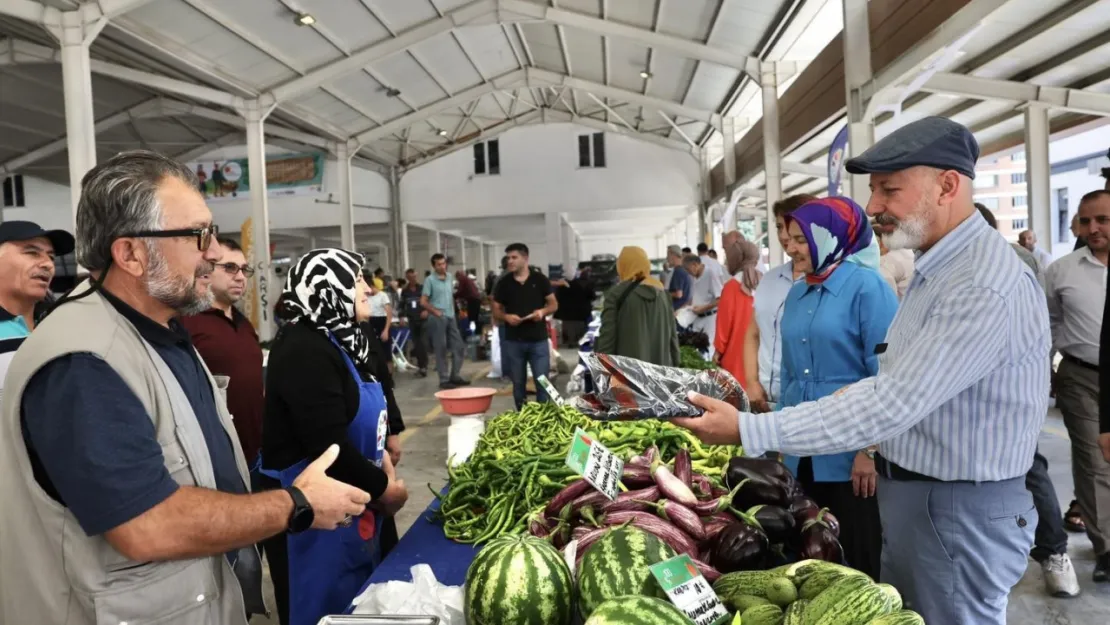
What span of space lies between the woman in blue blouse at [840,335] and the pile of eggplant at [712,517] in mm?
599

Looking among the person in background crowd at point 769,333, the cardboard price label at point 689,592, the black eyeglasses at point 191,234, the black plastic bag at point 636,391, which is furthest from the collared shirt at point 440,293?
the cardboard price label at point 689,592

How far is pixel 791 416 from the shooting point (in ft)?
5.49

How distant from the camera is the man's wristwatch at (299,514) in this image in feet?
5.00

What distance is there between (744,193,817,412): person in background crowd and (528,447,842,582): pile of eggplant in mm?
1217

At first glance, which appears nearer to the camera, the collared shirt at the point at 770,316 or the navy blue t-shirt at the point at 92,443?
the navy blue t-shirt at the point at 92,443

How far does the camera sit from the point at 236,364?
3303 mm

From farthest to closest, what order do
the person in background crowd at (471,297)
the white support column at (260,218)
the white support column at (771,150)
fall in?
the white support column at (260,218) < the person in background crowd at (471,297) < the white support column at (771,150)

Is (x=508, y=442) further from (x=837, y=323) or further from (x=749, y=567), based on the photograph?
(x=749, y=567)

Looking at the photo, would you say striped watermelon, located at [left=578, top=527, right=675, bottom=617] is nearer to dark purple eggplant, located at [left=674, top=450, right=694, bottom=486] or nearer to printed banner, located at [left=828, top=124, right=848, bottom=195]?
dark purple eggplant, located at [left=674, top=450, right=694, bottom=486]

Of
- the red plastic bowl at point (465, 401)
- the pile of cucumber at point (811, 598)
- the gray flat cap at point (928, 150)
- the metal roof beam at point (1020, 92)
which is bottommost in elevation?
the red plastic bowl at point (465, 401)

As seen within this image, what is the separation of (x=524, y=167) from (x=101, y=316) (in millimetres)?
20923

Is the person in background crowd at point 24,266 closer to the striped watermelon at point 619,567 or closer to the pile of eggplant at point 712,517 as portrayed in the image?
the pile of eggplant at point 712,517

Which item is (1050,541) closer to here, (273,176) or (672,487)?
(672,487)

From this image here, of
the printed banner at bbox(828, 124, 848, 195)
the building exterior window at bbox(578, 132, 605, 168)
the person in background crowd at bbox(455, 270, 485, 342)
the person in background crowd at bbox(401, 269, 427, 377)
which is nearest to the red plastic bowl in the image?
the printed banner at bbox(828, 124, 848, 195)
